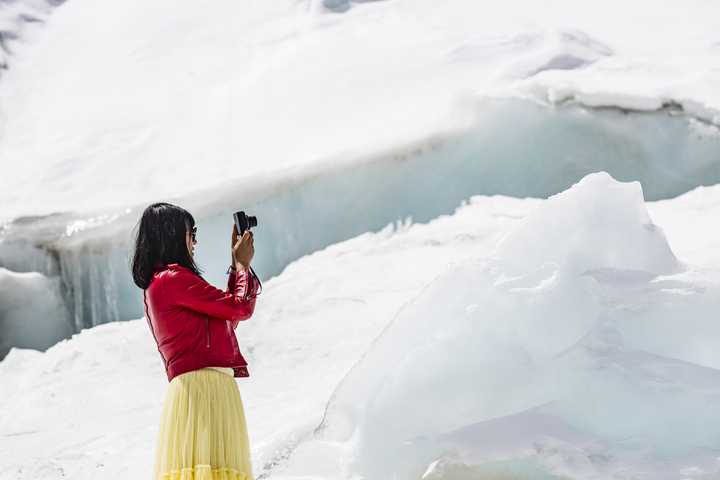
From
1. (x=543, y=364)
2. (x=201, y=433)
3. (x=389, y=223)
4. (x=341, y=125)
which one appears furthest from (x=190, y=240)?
(x=341, y=125)

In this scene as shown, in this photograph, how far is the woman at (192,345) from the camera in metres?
2.08

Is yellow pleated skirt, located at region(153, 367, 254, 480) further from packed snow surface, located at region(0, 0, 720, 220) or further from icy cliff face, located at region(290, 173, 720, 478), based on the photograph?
packed snow surface, located at region(0, 0, 720, 220)

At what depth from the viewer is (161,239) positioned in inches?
85.8

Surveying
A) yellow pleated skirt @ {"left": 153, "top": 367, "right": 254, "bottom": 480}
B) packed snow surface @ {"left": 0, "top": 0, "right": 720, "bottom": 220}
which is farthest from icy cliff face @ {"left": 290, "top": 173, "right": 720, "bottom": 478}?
packed snow surface @ {"left": 0, "top": 0, "right": 720, "bottom": 220}

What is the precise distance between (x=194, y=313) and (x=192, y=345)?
0.07 m

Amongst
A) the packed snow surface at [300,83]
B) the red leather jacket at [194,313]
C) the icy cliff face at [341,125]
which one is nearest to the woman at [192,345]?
the red leather jacket at [194,313]

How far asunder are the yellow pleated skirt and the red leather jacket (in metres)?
0.04

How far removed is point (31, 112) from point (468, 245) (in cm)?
522

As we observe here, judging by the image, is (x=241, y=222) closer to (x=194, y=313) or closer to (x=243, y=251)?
(x=243, y=251)

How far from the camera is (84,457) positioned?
402 cm

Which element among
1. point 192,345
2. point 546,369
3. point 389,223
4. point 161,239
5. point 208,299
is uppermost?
point 161,239

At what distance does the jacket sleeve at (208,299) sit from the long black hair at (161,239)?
A: 7 centimetres

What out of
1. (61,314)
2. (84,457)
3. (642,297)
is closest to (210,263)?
(61,314)

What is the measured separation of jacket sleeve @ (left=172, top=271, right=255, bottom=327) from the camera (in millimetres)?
2098
